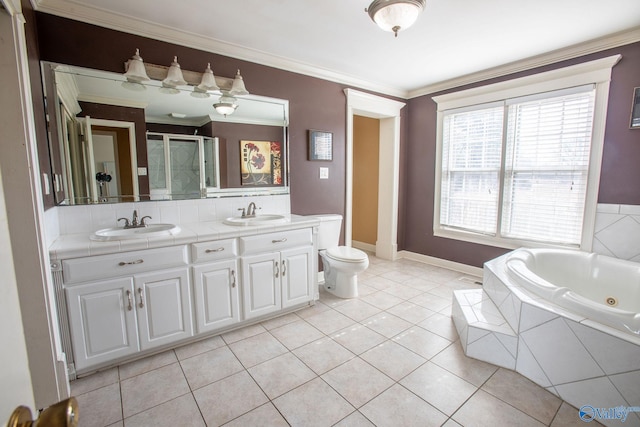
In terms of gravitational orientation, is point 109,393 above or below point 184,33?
below

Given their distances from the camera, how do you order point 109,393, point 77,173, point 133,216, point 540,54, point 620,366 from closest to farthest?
point 620,366 → point 109,393 → point 77,173 → point 133,216 → point 540,54

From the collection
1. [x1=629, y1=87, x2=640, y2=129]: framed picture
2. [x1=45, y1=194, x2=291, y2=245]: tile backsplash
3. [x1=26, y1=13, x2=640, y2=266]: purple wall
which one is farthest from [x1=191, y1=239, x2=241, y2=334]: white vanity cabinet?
[x1=629, y1=87, x2=640, y2=129]: framed picture

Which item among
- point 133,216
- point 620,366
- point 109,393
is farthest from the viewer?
point 133,216

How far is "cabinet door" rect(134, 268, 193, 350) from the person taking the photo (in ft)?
6.29

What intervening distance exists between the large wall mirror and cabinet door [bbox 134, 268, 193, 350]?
2.36ft

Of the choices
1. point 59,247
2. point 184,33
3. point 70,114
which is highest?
point 184,33

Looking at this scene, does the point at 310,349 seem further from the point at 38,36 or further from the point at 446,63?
the point at 446,63

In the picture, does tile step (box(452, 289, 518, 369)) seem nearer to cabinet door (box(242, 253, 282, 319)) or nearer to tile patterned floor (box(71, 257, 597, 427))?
tile patterned floor (box(71, 257, 597, 427))

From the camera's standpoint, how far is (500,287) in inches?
84.9

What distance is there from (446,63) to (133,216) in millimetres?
3168

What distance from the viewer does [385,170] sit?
164 inches

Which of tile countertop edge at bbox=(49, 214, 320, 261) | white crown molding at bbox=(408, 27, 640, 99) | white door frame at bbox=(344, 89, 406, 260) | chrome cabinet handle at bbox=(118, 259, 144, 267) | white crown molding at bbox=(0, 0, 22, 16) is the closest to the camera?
white crown molding at bbox=(0, 0, 22, 16)

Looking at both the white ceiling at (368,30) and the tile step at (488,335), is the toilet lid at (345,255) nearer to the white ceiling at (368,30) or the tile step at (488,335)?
the tile step at (488,335)

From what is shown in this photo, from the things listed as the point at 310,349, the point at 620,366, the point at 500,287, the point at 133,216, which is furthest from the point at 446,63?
the point at 133,216
